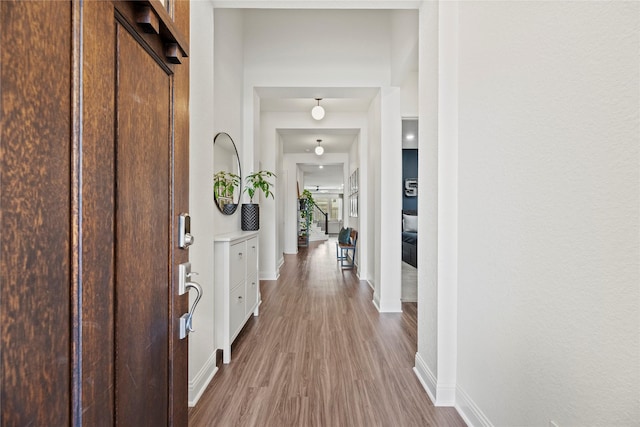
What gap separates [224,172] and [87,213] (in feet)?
7.71

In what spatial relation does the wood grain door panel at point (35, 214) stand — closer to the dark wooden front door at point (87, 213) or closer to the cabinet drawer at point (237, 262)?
the dark wooden front door at point (87, 213)

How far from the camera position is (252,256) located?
3158 mm

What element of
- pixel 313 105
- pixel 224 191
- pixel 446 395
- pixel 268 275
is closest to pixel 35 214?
pixel 446 395

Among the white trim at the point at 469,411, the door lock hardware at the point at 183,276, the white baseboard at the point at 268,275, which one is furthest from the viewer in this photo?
the white baseboard at the point at 268,275

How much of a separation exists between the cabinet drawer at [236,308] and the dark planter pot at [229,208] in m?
0.65

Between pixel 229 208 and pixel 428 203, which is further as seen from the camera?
pixel 229 208

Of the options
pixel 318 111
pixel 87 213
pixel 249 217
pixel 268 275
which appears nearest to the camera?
pixel 87 213

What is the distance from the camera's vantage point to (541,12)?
1164 mm

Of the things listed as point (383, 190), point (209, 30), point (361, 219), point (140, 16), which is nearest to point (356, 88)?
point (383, 190)

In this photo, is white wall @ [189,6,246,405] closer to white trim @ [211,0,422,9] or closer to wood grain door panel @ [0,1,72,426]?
white trim @ [211,0,422,9]

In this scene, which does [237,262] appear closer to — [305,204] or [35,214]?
[35,214]

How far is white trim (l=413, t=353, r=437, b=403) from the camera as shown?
1.89 meters

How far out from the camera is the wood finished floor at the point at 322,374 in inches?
68.4

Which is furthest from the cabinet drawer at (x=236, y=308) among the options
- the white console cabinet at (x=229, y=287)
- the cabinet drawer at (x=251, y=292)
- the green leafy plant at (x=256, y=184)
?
the green leafy plant at (x=256, y=184)
